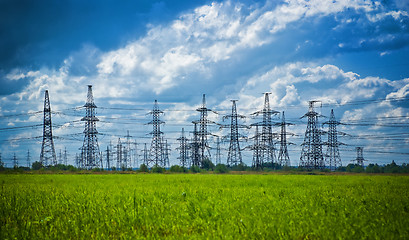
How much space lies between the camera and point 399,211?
659 cm

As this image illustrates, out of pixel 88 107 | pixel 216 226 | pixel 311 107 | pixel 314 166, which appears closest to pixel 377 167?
pixel 314 166

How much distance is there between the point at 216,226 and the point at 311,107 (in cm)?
6140

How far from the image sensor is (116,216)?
6.50 meters

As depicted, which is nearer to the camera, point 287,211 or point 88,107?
point 287,211

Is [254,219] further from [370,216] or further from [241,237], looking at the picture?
[370,216]

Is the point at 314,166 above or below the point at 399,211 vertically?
below

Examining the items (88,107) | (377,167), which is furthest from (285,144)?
(88,107)

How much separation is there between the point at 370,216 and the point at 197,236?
13.3ft

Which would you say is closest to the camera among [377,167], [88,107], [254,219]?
[254,219]

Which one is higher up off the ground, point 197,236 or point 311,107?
point 311,107

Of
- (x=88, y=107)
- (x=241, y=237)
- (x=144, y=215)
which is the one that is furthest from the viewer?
(x=88, y=107)

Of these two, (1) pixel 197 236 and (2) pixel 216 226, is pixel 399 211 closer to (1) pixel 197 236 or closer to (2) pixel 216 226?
(2) pixel 216 226

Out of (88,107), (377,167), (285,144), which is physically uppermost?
(88,107)

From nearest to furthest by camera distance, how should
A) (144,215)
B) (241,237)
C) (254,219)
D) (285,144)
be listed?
1. (241,237)
2. (254,219)
3. (144,215)
4. (285,144)
